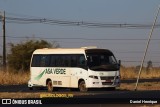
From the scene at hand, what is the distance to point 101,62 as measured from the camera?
37906mm

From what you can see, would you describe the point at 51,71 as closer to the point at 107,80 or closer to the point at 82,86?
the point at 82,86

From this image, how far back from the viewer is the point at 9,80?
56625mm

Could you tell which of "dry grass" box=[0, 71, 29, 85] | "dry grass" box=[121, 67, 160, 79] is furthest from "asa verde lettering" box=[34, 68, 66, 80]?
"dry grass" box=[121, 67, 160, 79]

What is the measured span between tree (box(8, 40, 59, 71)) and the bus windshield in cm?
3524

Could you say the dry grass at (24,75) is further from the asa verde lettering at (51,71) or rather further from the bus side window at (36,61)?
the asa verde lettering at (51,71)

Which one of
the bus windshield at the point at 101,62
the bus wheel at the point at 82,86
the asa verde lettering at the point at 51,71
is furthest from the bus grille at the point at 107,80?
the asa verde lettering at the point at 51,71

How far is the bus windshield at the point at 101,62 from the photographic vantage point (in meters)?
37.6

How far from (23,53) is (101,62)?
3691 centimetres

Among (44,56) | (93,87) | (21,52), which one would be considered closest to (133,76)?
(21,52)

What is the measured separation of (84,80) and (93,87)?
1168 millimetres

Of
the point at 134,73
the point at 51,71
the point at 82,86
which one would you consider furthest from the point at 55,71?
the point at 134,73

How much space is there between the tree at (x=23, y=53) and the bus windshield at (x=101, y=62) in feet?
116

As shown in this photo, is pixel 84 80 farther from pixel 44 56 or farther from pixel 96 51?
pixel 44 56

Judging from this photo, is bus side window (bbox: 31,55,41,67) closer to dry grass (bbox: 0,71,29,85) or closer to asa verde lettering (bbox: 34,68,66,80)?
asa verde lettering (bbox: 34,68,66,80)
